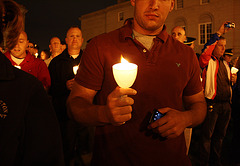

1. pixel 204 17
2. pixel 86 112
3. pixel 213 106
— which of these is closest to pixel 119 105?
pixel 86 112

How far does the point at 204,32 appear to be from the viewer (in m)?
22.9

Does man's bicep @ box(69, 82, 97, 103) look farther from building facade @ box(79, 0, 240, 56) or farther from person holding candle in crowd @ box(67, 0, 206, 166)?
building facade @ box(79, 0, 240, 56)

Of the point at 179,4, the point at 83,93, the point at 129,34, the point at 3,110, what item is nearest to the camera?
the point at 3,110

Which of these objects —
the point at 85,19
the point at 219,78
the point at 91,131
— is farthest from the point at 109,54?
the point at 85,19

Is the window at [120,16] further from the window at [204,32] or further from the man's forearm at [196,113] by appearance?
the man's forearm at [196,113]

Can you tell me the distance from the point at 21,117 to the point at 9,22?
59cm

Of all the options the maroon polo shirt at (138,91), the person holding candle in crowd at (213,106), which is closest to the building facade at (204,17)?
the person holding candle in crowd at (213,106)

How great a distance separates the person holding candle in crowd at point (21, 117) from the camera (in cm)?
106

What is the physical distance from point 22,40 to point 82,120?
2850mm

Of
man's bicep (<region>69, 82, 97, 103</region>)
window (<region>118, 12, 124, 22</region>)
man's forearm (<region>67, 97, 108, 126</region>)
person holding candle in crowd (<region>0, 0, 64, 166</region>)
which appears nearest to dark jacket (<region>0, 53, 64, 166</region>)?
person holding candle in crowd (<region>0, 0, 64, 166</region>)

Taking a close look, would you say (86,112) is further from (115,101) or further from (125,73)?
(125,73)

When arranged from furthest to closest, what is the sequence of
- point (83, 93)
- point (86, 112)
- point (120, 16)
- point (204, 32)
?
point (120, 16) → point (204, 32) → point (83, 93) → point (86, 112)

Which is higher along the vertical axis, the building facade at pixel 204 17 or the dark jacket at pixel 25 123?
the building facade at pixel 204 17

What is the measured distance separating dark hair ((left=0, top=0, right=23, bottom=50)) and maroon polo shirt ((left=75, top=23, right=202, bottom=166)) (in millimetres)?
588
